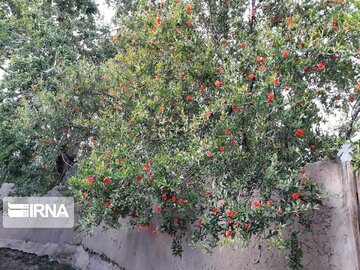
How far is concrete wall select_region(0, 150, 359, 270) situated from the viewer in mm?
3422

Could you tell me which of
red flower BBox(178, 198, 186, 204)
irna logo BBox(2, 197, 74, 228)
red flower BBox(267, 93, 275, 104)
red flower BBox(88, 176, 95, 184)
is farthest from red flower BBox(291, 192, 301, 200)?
irna logo BBox(2, 197, 74, 228)

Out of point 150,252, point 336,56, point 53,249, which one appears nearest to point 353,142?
point 336,56

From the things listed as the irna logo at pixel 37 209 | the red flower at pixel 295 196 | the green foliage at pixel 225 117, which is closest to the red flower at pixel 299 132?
the green foliage at pixel 225 117

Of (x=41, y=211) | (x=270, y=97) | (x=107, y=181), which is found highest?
(x=270, y=97)

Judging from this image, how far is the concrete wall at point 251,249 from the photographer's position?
3.42 metres

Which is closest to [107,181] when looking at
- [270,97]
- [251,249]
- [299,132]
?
[270,97]

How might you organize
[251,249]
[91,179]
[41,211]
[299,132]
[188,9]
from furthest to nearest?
[41,211] < [251,249] < [188,9] < [91,179] < [299,132]

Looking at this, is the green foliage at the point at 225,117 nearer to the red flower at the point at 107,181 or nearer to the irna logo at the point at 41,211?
the red flower at the point at 107,181

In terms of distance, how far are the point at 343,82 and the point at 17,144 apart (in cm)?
556

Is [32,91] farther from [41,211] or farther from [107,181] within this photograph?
[41,211]

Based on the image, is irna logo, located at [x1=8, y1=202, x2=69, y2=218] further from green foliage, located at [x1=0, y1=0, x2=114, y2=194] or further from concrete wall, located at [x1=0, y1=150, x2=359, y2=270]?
green foliage, located at [x1=0, y1=0, x2=114, y2=194]

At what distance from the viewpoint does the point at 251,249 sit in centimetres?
461

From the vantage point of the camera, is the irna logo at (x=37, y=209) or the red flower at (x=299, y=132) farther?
the irna logo at (x=37, y=209)

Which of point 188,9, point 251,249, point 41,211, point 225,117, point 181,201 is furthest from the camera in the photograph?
point 41,211
